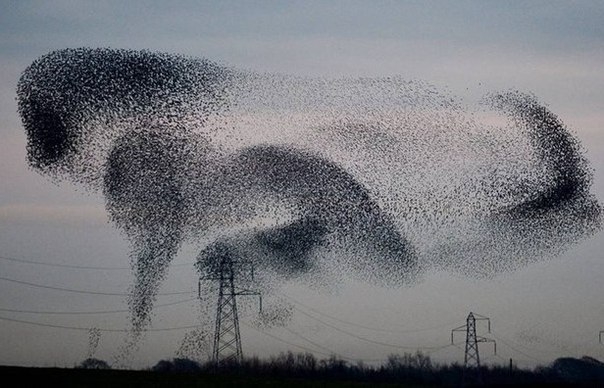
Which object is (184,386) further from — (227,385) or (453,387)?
(453,387)

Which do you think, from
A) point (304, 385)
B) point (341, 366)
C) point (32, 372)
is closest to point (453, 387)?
point (304, 385)

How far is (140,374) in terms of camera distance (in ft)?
332

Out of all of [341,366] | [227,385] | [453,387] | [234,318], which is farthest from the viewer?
[341,366]

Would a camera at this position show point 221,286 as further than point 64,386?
Yes

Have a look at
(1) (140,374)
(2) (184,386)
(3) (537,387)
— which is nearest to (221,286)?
(1) (140,374)

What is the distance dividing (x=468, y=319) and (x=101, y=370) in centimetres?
5751

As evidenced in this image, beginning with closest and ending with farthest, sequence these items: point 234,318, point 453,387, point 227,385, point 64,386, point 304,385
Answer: point 64,386 → point 227,385 → point 304,385 → point 234,318 → point 453,387

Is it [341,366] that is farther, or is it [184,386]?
[341,366]

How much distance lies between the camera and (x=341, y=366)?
7510 inches

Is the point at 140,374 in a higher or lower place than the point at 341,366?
lower

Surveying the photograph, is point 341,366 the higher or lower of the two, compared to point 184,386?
higher

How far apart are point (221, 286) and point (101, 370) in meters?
14.1

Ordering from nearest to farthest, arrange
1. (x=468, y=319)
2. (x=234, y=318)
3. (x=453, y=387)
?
(x=234, y=318), (x=453, y=387), (x=468, y=319)

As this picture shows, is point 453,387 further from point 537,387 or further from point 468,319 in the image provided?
point 468,319
